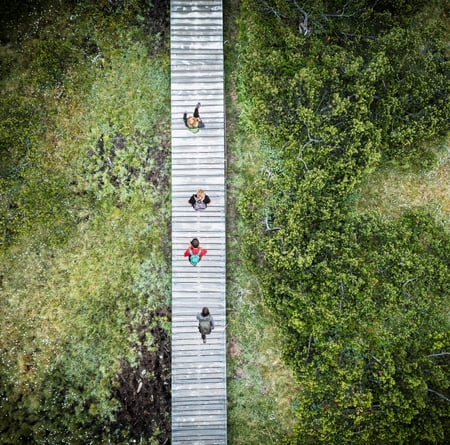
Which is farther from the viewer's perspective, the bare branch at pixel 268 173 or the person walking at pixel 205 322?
the bare branch at pixel 268 173

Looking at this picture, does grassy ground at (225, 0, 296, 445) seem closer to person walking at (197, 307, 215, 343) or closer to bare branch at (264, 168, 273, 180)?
person walking at (197, 307, 215, 343)

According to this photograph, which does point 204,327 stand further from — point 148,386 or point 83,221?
point 83,221

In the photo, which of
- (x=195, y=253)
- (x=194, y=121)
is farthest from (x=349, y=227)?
(x=194, y=121)

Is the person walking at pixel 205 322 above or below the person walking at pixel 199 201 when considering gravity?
below

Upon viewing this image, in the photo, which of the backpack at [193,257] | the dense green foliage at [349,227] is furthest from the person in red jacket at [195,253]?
the dense green foliage at [349,227]

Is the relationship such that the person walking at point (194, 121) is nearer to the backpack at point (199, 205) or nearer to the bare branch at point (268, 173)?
the backpack at point (199, 205)

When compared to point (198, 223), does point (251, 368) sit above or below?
below

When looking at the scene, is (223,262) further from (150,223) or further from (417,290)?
(417,290)

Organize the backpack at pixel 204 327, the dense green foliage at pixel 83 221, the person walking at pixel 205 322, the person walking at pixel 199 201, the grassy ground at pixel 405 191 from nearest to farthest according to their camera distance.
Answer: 1. the person walking at pixel 205 322
2. the backpack at pixel 204 327
3. the person walking at pixel 199 201
4. the dense green foliage at pixel 83 221
5. the grassy ground at pixel 405 191
